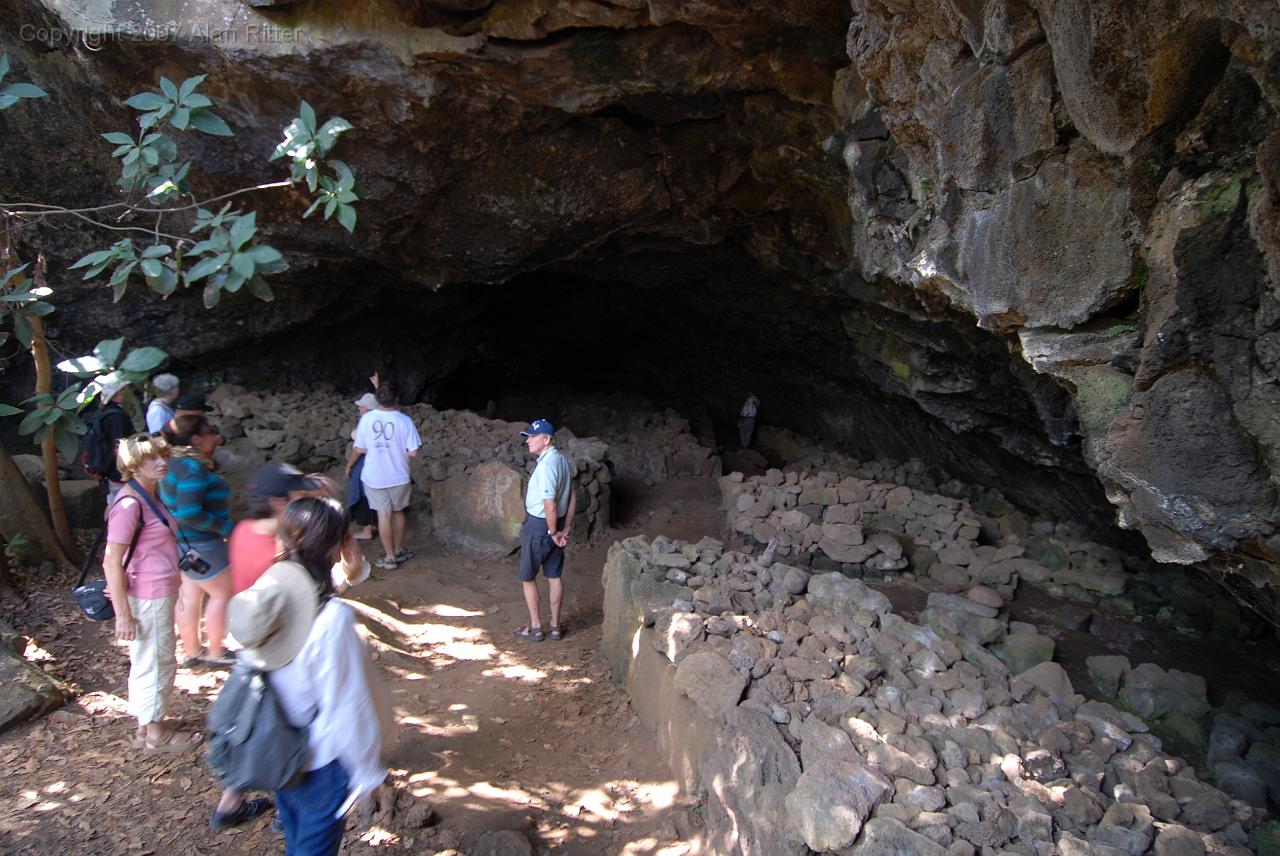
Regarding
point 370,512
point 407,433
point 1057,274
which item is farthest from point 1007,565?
point 370,512

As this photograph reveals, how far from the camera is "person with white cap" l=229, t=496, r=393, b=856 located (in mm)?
2229

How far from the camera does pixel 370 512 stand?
7055 millimetres

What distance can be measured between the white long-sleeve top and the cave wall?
9.05ft

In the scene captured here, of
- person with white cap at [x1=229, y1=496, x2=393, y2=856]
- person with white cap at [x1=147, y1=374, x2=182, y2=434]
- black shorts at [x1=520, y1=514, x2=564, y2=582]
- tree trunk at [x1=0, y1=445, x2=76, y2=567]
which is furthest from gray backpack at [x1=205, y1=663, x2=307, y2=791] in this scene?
tree trunk at [x1=0, y1=445, x2=76, y2=567]

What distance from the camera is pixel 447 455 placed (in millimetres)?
7766

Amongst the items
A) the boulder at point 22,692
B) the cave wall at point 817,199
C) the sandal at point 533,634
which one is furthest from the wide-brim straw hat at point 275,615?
the sandal at point 533,634

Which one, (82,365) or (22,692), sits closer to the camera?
(82,365)

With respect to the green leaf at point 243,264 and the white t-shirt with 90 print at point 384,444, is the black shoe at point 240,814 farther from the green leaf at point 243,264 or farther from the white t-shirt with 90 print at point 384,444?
the white t-shirt with 90 print at point 384,444

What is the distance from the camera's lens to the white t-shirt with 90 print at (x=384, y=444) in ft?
20.5

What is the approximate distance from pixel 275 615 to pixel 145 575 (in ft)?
5.73

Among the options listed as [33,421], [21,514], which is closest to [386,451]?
[21,514]

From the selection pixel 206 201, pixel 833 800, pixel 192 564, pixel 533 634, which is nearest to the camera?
pixel 206 201

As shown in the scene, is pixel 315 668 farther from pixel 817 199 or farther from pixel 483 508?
pixel 817 199

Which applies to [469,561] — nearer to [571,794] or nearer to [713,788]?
[571,794]
